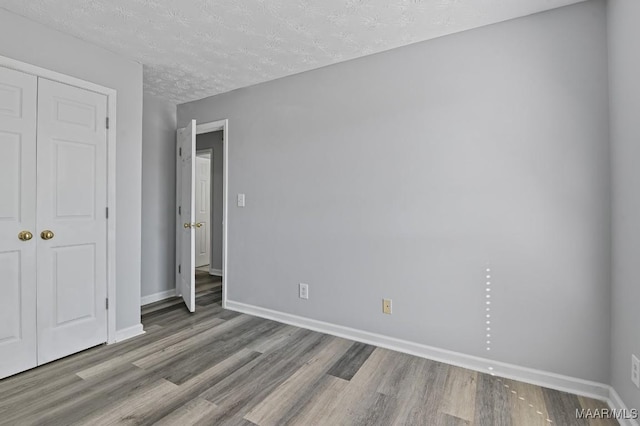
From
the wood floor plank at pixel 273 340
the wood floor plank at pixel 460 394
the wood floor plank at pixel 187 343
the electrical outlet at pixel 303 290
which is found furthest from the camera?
the electrical outlet at pixel 303 290

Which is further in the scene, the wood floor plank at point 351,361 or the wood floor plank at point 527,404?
the wood floor plank at point 351,361

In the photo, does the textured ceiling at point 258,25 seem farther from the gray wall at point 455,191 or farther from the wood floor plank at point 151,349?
the wood floor plank at point 151,349

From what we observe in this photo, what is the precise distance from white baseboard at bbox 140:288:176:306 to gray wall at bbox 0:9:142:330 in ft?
2.89

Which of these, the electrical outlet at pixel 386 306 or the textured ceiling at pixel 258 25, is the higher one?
the textured ceiling at pixel 258 25

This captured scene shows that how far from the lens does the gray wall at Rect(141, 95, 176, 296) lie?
3.65 metres

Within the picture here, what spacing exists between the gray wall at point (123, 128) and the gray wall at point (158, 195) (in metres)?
0.91

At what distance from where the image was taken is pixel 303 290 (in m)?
2.96

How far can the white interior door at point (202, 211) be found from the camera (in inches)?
229

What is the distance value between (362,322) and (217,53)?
8.55ft

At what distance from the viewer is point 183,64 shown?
111 inches

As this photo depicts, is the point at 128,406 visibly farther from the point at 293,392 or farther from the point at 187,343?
the point at 293,392

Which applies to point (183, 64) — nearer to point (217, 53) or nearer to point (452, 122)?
point (217, 53)

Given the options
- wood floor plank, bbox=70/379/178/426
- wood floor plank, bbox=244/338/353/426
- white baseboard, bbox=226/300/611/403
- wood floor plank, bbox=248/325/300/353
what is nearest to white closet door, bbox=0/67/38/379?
wood floor plank, bbox=70/379/178/426

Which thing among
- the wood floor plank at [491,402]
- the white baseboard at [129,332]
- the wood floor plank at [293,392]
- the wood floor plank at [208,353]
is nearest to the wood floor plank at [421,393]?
the wood floor plank at [491,402]
